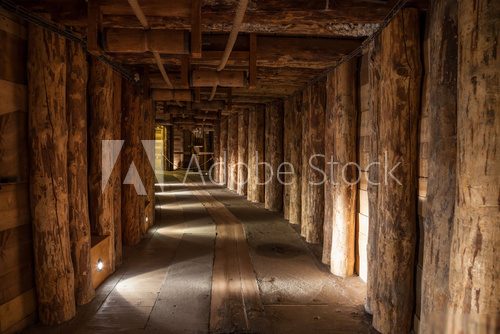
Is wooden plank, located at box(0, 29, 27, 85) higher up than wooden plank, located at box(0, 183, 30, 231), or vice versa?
wooden plank, located at box(0, 29, 27, 85)

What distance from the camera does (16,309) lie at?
10.8 ft

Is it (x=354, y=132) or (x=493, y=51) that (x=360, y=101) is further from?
(x=493, y=51)

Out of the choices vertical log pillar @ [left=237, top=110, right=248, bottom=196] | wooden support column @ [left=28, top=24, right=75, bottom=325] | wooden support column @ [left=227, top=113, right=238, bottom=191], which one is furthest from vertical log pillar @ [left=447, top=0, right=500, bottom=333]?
wooden support column @ [left=227, top=113, right=238, bottom=191]

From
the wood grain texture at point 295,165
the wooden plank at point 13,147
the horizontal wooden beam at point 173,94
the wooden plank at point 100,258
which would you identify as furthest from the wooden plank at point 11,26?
the wood grain texture at point 295,165

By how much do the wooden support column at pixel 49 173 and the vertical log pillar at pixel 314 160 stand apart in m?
4.22

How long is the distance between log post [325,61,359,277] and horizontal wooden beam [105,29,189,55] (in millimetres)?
2371

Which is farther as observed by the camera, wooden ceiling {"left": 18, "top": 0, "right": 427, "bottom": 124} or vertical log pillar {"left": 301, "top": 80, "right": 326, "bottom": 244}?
vertical log pillar {"left": 301, "top": 80, "right": 326, "bottom": 244}

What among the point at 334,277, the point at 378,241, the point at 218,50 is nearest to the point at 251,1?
the point at 218,50

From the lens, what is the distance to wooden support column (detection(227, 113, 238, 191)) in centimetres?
1415

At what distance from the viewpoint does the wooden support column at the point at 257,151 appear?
11016mm

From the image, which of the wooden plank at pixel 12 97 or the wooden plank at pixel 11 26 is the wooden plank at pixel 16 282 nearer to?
the wooden plank at pixel 12 97

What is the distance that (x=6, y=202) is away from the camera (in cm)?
320

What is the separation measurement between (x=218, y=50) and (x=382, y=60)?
2159 millimetres

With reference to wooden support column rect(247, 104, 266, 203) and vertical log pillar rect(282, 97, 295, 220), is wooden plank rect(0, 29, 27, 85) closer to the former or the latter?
vertical log pillar rect(282, 97, 295, 220)
